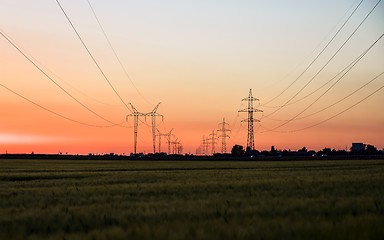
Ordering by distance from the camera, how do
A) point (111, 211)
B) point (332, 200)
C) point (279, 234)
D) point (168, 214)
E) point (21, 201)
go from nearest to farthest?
point (279, 234) < point (168, 214) < point (111, 211) < point (332, 200) < point (21, 201)

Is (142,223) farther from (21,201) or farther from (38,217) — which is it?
(21,201)

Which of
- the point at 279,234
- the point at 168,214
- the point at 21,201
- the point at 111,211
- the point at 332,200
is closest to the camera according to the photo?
the point at 279,234

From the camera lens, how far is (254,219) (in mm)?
13242

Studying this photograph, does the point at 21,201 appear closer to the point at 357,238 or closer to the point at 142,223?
the point at 142,223

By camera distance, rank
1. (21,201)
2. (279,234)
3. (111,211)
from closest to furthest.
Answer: (279,234) → (111,211) → (21,201)

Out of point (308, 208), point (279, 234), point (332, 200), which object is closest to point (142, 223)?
point (279, 234)

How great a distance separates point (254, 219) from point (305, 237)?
8.73 feet

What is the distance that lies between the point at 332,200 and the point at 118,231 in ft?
30.5

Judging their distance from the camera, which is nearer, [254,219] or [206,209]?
[254,219]

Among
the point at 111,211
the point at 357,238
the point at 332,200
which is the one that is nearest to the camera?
the point at 357,238

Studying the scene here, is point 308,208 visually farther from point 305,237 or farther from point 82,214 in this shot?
point 82,214

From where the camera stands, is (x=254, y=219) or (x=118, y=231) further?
(x=254, y=219)

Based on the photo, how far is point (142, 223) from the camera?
43.1 ft

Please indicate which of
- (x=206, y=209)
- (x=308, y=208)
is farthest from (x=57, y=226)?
(x=308, y=208)
